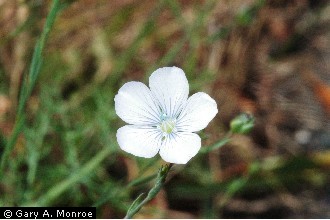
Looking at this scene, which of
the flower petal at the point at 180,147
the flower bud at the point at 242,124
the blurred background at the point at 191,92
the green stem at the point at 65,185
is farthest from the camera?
the blurred background at the point at 191,92

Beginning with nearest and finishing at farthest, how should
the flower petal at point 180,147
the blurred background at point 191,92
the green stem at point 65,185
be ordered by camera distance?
1. the flower petal at point 180,147
2. the green stem at point 65,185
3. the blurred background at point 191,92

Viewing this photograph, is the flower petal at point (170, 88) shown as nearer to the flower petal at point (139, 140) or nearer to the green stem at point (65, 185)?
the flower petal at point (139, 140)

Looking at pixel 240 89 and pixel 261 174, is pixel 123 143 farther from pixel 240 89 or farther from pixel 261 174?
pixel 240 89

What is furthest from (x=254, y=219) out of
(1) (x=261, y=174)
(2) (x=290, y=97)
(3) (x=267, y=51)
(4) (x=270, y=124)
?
(3) (x=267, y=51)

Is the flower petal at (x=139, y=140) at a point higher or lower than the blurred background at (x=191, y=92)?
higher

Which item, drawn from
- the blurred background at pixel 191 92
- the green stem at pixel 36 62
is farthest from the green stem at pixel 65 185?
the green stem at pixel 36 62

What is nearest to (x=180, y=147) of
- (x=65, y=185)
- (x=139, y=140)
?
(x=139, y=140)

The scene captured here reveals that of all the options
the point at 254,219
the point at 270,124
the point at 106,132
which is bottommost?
the point at 254,219

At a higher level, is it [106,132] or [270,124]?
[106,132]
